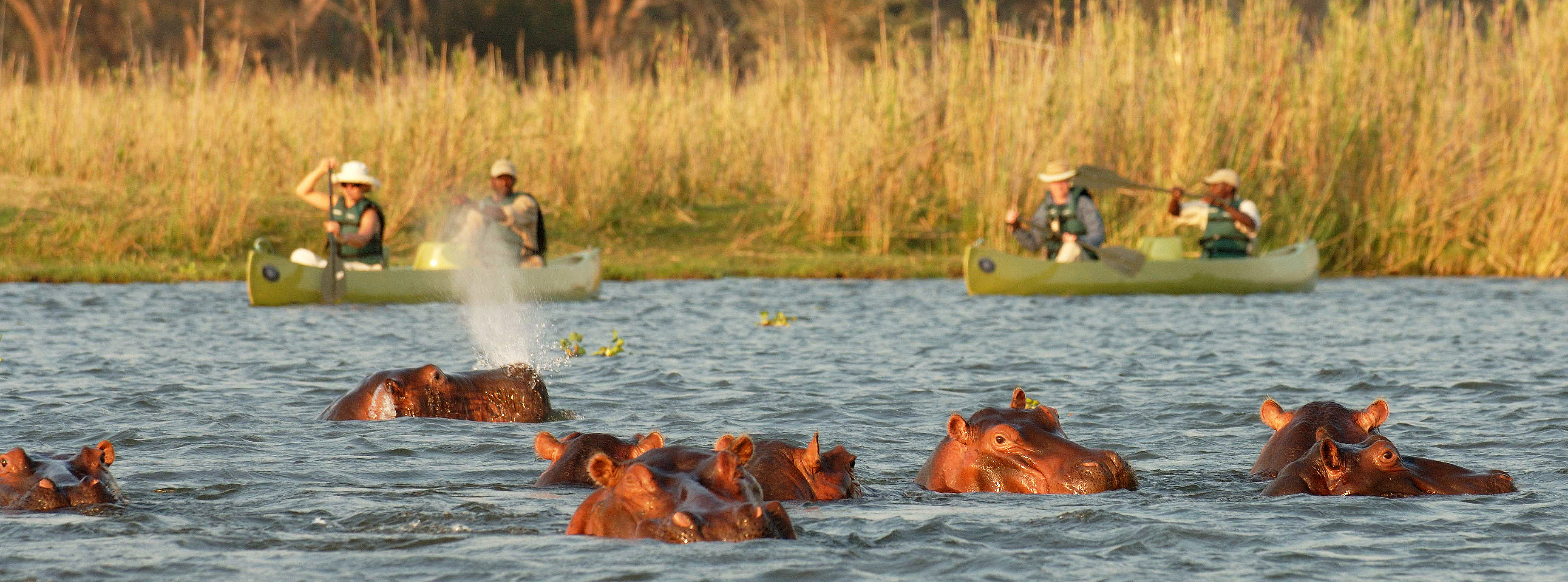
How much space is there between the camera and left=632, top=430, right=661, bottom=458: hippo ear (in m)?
5.44

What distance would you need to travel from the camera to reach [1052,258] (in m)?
16.5

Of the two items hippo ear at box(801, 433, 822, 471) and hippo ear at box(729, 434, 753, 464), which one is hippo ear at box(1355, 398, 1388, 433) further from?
hippo ear at box(729, 434, 753, 464)

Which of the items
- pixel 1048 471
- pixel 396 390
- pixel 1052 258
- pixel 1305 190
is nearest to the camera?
pixel 1048 471

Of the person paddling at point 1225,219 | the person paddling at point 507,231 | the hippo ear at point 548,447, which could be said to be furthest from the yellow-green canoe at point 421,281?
the hippo ear at point 548,447

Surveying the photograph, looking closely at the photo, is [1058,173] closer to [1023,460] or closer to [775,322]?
[775,322]

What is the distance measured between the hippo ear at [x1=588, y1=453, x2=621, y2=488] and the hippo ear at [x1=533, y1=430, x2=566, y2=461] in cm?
100

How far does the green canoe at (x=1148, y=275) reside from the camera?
50.9 feet

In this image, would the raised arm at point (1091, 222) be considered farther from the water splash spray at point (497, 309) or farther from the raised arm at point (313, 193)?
the raised arm at point (313, 193)

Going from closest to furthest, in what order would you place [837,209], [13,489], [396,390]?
[13,489], [396,390], [837,209]

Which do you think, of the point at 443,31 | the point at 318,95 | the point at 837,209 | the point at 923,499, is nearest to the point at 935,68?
the point at 837,209

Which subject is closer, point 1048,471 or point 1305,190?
point 1048,471

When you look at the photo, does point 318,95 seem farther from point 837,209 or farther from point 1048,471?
point 1048,471

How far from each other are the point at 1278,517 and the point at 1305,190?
12.6 meters

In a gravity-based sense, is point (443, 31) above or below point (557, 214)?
above
